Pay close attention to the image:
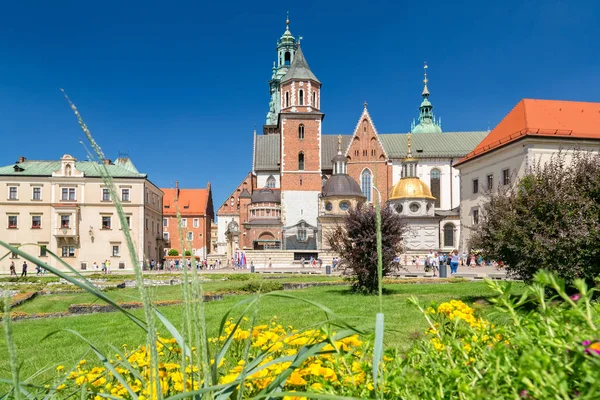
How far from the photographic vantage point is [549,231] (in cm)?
985

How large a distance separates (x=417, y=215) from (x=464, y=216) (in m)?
8.44

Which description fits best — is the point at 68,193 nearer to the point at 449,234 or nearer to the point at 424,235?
the point at 424,235

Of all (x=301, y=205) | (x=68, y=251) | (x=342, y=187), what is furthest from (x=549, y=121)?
(x=68, y=251)

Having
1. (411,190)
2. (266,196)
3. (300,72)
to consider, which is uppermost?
(300,72)

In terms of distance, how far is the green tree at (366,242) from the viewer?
47.6ft

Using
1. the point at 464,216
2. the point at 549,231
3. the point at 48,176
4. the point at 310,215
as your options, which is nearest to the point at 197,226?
the point at 310,215

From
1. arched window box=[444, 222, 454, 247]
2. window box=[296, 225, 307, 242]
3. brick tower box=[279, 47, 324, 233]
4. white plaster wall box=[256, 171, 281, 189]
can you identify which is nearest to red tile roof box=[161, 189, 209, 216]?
white plaster wall box=[256, 171, 281, 189]

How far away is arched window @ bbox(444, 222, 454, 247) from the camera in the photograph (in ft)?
167

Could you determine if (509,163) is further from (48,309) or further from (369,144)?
(48,309)

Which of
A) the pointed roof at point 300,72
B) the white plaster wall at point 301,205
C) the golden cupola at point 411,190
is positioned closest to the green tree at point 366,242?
the golden cupola at point 411,190

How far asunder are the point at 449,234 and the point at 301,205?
1554cm

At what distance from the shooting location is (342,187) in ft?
167

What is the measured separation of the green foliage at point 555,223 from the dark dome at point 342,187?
39.4 m

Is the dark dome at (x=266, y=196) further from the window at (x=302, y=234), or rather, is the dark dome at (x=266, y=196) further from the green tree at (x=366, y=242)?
the green tree at (x=366, y=242)
